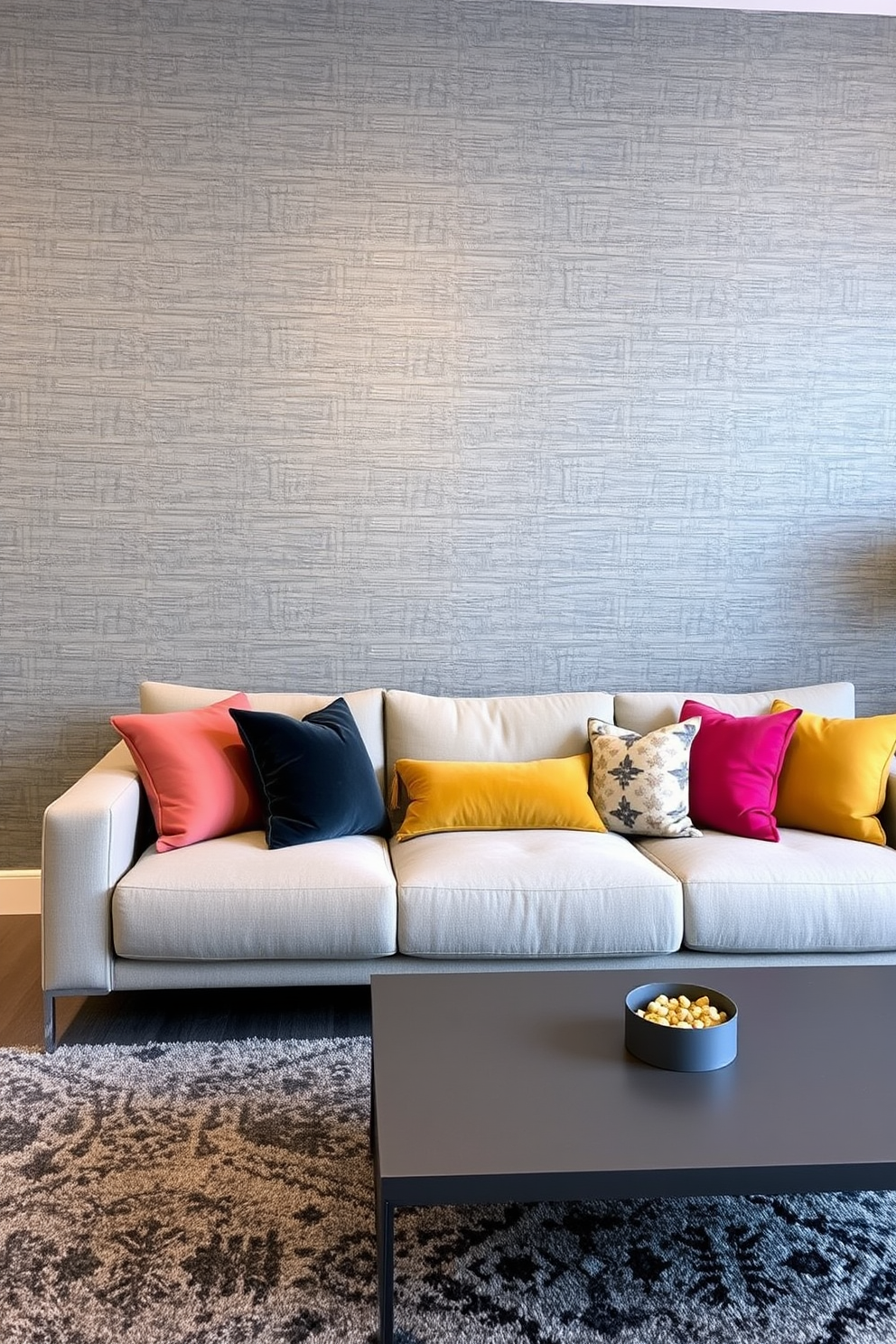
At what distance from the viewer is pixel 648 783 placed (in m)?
3.17

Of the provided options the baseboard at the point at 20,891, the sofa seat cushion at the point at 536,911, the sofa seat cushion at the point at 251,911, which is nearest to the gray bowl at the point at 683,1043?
the sofa seat cushion at the point at 536,911

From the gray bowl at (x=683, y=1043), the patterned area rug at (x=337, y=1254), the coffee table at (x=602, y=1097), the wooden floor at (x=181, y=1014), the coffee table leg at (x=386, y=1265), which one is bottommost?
the wooden floor at (x=181, y=1014)

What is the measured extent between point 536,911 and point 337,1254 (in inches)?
41.7

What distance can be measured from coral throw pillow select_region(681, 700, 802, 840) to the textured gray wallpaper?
25.8 inches

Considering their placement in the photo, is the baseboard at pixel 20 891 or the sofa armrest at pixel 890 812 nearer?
the sofa armrest at pixel 890 812

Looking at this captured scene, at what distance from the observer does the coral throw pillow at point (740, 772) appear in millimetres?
3168

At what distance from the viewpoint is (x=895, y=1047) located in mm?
1950

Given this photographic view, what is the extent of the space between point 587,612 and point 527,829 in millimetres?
953

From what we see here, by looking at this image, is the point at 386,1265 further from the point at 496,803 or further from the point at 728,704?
the point at 728,704

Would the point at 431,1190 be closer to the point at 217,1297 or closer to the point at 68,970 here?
the point at 217,1297

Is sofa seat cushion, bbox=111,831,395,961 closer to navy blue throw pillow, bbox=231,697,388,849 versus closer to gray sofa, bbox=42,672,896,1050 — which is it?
gray sofa, bbox=42,672,896,1050

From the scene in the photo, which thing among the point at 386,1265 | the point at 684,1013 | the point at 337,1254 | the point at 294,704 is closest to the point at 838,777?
the point at 684,1013

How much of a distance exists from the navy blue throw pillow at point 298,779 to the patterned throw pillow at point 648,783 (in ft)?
2.49

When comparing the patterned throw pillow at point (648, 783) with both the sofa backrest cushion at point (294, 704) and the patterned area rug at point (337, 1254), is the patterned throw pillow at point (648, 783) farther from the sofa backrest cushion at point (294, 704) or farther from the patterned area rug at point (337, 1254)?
the patterned area rug at point (337, 1254)
